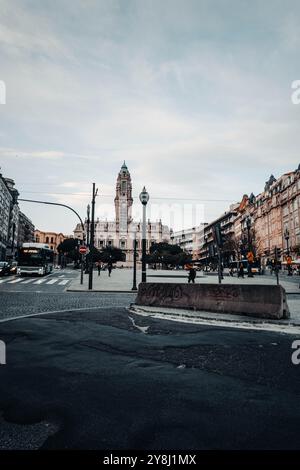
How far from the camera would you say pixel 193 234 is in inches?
6245

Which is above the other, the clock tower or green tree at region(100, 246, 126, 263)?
the clock tower

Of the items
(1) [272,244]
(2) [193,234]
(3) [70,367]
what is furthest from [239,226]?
(3) [70,367]

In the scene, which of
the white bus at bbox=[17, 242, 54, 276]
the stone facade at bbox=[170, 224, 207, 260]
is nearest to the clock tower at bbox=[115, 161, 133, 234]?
the stone facade at bbox=[170, 224, 207, 260]

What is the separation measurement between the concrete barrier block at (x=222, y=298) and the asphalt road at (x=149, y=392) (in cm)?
207

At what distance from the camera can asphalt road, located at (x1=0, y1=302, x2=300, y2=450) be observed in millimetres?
2418

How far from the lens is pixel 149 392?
332 cm

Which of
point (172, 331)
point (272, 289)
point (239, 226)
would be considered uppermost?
point (239, 226)

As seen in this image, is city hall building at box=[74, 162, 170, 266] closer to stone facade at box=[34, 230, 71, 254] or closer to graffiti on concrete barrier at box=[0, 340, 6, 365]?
stone facade at box=[34, 230, 71, 254]

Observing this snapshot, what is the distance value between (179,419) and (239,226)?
102269 mm

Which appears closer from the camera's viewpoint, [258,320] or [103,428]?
[103,428]

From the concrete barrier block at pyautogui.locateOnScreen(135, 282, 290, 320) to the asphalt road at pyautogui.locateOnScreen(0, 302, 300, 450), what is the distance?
207 cm

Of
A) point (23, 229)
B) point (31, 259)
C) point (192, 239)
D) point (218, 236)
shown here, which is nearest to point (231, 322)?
point (218, 236)

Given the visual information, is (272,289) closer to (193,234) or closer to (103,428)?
(103,428)
